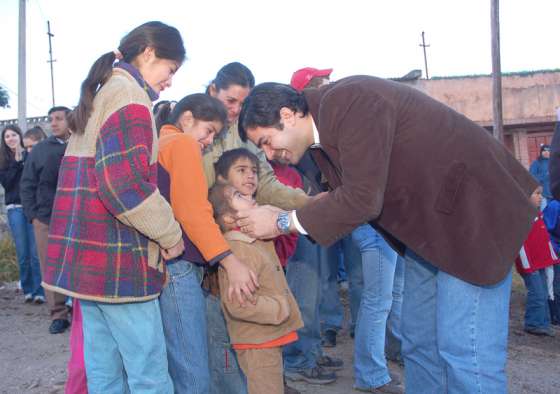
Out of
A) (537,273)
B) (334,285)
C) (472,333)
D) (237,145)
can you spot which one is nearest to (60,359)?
(334,285)

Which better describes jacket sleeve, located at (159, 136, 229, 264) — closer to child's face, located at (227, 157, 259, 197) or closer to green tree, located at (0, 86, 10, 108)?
child's face, located at (227, 157, 259, 197)

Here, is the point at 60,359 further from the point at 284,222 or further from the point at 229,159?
the point at 284,222

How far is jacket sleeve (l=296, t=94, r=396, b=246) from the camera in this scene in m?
2.46

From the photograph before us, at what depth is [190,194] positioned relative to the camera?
288 centimetres

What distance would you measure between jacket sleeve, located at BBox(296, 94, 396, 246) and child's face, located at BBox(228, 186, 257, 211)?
76cm

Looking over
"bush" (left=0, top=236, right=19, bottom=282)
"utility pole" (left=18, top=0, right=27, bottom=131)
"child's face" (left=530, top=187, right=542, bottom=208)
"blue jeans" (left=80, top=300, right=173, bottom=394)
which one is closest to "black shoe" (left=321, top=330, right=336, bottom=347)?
"child's face" (left=530, top=187, right=542, bottom=208)

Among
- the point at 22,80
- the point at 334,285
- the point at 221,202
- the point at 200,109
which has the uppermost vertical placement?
the point at 22,80

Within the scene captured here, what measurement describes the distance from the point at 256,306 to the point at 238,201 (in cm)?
58

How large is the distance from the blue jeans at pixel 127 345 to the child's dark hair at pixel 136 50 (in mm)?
800

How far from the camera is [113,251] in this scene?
8.35 feet

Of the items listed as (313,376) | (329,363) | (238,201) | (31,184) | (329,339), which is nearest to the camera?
(238,201)

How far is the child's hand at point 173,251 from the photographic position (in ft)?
8.79

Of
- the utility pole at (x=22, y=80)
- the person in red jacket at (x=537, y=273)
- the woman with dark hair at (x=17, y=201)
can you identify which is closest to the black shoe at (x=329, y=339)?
the person in red jacket at (x=537, y=273)

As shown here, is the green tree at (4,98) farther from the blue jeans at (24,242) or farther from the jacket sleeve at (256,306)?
the jacket sleeve at (256,306)
